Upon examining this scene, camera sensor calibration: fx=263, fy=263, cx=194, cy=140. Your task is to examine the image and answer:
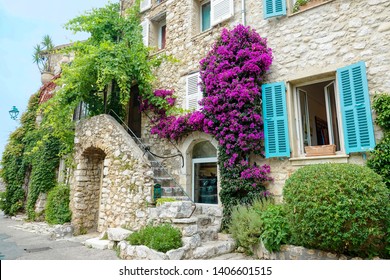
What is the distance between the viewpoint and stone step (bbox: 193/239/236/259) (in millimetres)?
4700

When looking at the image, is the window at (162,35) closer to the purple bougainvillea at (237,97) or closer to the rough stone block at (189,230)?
the purple bougainvillea at (237,97)

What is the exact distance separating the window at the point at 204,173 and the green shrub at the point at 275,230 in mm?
2491

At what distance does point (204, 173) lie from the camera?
7.44 meters

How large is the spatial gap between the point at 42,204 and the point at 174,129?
6.02 metres

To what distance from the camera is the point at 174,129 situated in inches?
293

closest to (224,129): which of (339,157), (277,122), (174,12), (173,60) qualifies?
(277,122)

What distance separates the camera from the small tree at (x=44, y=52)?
54.0 ft

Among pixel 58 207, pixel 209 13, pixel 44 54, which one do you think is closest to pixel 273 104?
pixel 209 13

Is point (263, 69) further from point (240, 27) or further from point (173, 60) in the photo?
point (173, 60)

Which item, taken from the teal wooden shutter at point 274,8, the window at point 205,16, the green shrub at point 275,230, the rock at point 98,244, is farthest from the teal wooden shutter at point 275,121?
the rock at point 98,244

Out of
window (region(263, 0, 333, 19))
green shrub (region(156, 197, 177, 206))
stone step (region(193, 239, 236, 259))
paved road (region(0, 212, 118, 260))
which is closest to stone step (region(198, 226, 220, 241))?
stone step (region(193, 239, 236, 259))

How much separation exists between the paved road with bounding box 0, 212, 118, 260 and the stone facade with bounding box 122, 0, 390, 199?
2920 millimetres

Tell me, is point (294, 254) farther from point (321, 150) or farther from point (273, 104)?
point (273, 104)

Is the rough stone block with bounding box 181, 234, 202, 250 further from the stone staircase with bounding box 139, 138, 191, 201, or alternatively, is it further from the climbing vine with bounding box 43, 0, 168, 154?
the climbing vine with bounding box 43, 0, 168, 154
